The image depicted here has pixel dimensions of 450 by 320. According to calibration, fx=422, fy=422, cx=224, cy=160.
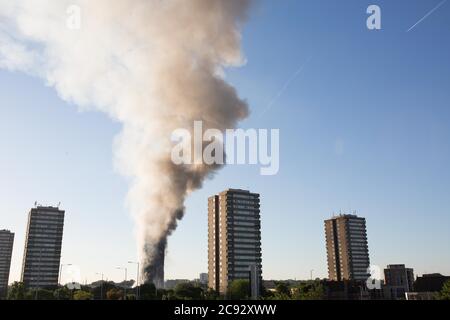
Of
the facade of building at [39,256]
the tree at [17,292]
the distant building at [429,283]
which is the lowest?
the tree at [17,292]

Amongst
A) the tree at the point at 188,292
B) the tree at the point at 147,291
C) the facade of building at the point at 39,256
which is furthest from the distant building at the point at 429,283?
the facade of building at the point at 39,256

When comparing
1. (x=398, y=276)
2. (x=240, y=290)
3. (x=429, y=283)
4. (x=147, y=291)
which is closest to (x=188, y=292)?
(x=147, y=291)

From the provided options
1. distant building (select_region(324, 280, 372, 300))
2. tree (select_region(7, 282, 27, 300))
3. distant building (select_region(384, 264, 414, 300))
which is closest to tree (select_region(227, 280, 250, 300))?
distant building (select_region(324, 280, 372, 300))

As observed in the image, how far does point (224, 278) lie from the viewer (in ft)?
530

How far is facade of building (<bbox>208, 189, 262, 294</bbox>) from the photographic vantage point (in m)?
164

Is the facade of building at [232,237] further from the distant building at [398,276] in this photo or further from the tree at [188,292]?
the tree at [188,292]

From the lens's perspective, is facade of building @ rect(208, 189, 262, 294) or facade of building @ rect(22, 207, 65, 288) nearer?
facade of building @ rect(208, 189, 262, 294)

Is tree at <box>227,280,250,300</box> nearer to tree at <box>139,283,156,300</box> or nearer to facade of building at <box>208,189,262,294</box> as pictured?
tree at <box>139,283,156,300</box>

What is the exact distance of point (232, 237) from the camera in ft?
555

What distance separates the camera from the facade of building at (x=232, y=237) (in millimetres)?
164000

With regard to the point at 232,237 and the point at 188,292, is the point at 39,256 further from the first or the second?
the point at 188,292

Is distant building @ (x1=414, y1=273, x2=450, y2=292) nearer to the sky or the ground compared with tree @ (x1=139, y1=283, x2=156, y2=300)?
nearer to the sky
